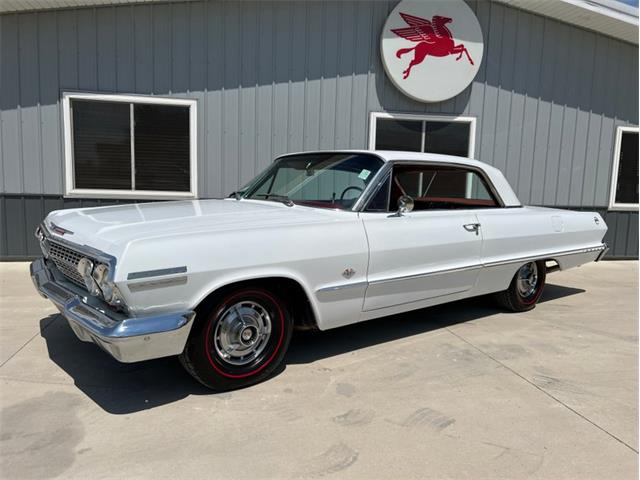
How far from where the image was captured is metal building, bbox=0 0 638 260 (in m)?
6.91

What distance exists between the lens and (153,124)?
7.28m

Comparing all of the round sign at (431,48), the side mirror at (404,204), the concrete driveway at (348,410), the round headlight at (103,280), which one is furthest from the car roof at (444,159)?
the round sign at (431,48)

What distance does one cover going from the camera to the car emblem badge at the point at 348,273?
137 inches

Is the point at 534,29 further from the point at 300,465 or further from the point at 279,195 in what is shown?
the point at 300,465

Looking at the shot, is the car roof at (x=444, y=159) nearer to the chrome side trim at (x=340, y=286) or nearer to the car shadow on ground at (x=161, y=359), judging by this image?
the chrome side trim at (x=340, y=286)

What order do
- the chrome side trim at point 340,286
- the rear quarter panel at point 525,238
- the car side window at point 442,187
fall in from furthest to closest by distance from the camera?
the rear quarter panel at point 525,238 < the car side window at point 442,187 < the chrome side trim at point 340,286

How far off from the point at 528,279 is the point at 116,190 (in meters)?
5.82

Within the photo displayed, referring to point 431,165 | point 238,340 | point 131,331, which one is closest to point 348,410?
point 238,340

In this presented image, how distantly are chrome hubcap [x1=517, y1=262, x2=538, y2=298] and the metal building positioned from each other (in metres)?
3.55

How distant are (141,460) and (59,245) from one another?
5.63 ft

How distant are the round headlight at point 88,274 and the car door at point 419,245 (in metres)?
1.86

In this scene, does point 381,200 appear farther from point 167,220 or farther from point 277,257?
point 167,220

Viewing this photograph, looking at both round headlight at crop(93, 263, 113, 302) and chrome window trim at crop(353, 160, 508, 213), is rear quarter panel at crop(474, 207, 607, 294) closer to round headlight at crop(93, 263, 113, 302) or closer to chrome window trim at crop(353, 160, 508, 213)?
chrome window trim at crop(353, 160, 508, 213)

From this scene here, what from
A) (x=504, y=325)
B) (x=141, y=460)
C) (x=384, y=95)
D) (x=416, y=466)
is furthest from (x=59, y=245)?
(x=384, y=95)
